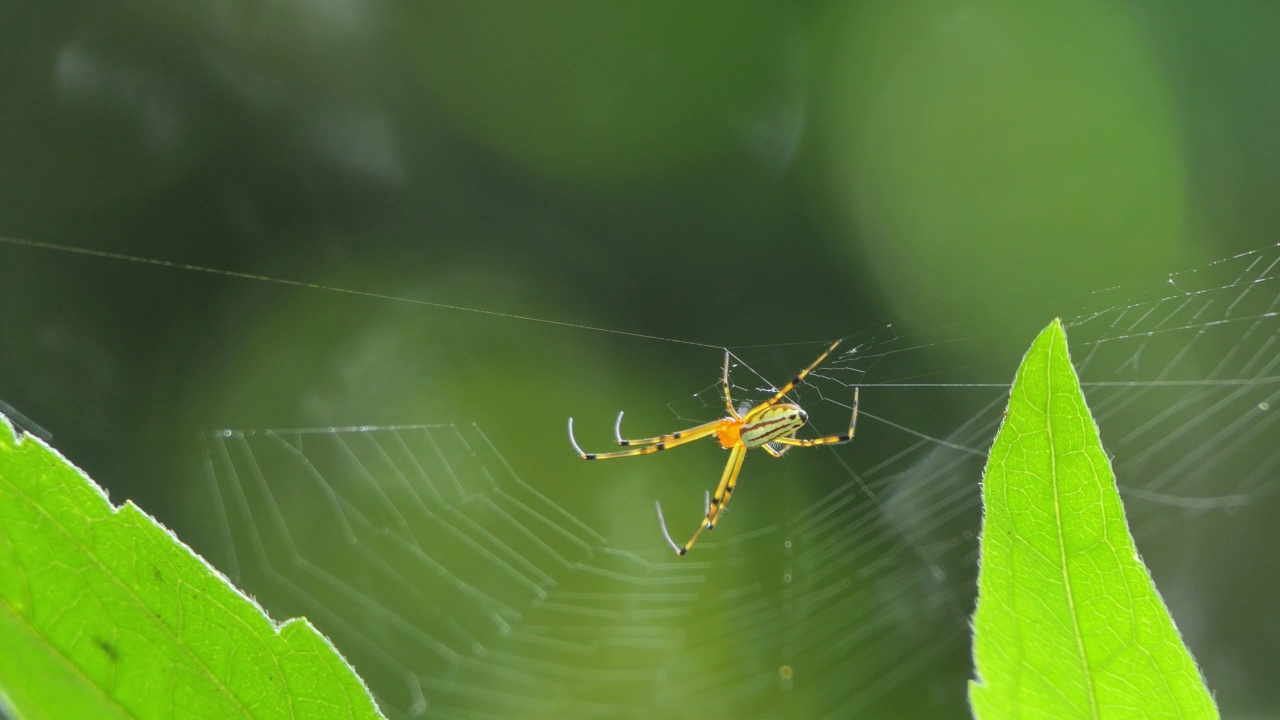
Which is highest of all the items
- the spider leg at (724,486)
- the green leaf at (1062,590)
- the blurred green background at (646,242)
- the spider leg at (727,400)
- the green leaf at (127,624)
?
the blurred green background at (646,242)

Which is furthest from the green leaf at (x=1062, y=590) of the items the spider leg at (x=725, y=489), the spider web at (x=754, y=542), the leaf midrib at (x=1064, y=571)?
the spider web at (x=754, y=542)

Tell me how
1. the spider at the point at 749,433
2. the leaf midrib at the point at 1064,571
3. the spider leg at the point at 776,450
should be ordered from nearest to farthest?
1. the leaf midrib at the point at 1064,571
2. the spider at the point at 749,433
3. the spider leg at the point at 776,450

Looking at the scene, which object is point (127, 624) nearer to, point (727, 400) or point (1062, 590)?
point (1062, 590)

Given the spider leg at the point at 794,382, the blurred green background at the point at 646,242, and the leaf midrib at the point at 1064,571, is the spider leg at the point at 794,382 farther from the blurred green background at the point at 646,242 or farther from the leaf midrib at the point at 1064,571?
the leaf midrib at the point at 1064,571

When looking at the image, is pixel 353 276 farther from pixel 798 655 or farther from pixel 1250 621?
pixel 1250 621

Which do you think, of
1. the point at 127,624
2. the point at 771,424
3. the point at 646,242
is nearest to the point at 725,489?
the point at 771,424

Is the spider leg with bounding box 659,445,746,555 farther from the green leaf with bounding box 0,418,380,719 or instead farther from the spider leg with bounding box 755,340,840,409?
the green leaf with bounding box 0,418,380,719

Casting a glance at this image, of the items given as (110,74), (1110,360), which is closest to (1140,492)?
(1110,360)
